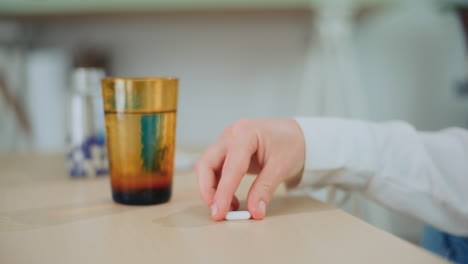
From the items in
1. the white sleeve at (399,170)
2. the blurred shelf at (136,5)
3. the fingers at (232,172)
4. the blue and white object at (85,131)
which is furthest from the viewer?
the blurred shelf at (136,5)

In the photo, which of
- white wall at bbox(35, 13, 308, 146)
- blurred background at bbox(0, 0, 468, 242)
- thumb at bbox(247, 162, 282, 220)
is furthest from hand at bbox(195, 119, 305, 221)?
white wall at bbox(35, 13, 308, 146)

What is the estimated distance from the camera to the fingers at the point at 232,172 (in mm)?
475

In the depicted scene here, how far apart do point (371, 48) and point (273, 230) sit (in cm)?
155

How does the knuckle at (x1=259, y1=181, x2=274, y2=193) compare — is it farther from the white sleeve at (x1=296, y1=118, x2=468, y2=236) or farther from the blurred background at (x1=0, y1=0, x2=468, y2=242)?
the blurred background at (x1=0, y1=0, x2=468, y2=242)

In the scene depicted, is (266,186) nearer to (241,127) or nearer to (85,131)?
(241,127)

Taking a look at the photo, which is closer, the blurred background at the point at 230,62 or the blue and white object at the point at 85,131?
the blue and white object at the point at 85,131

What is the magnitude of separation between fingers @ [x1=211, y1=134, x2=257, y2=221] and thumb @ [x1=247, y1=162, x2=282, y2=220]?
0.02 metres

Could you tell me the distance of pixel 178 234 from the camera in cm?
43

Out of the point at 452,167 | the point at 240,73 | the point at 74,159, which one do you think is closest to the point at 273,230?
the point at 452,167

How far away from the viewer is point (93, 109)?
2.54 ft

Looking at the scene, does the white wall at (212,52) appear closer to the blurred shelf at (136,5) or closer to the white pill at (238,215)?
the blurred shelf at (136,5)

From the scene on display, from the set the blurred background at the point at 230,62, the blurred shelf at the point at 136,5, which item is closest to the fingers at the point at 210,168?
the blurred shelf at the point at 136,5

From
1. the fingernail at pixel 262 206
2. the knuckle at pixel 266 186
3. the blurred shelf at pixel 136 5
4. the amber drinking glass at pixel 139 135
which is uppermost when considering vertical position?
the blurred shelf at pixel 136 5

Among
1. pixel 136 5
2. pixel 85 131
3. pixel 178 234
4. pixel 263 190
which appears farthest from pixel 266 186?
pixel 136 5
